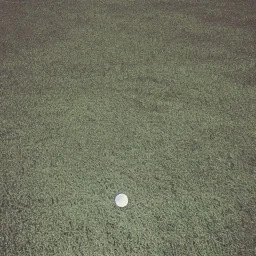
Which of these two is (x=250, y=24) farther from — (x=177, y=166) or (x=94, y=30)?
(x=177, y=166)

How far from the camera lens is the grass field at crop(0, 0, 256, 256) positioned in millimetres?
1054

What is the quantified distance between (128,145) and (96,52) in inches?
27.3

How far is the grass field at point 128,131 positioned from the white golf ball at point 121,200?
18 mm

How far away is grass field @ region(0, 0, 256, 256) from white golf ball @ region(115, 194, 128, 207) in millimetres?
18

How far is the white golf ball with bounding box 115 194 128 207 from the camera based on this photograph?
1.12m

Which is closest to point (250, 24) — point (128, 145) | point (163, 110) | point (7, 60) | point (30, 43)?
point (163, 110)

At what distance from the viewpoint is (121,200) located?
3.69ft

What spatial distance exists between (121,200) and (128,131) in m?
0.34

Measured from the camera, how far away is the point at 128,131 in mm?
1357

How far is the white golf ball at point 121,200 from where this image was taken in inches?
44.0

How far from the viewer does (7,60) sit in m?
1.70

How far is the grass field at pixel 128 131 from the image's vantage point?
1054mm

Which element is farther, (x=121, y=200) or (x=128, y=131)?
(x=128, y=131)

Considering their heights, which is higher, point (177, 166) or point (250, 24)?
point (250, 24)
